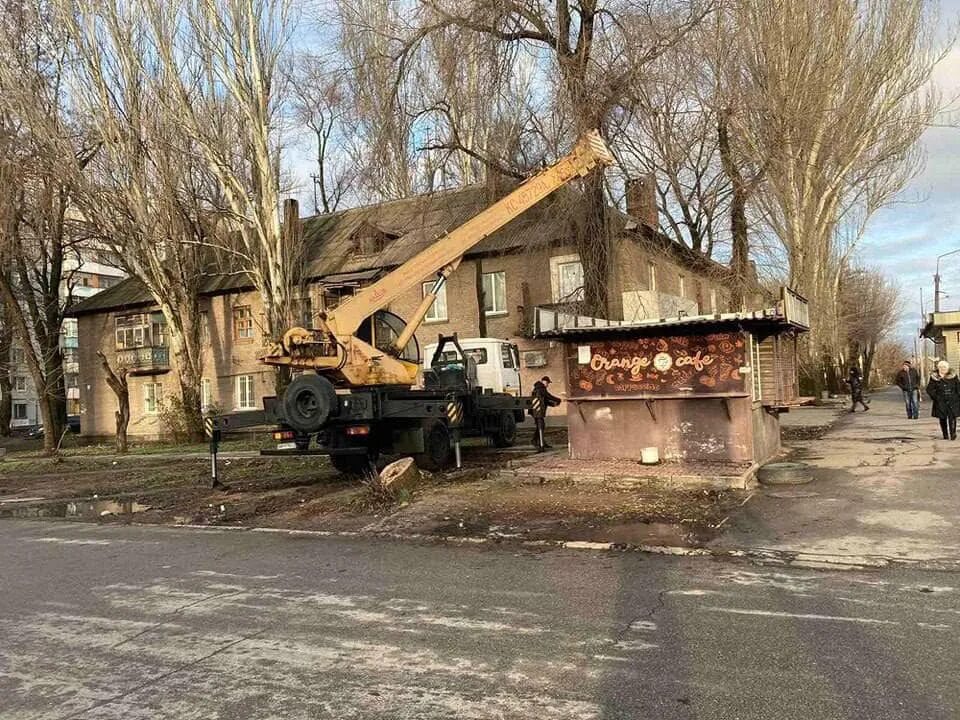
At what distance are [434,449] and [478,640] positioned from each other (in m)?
9.48

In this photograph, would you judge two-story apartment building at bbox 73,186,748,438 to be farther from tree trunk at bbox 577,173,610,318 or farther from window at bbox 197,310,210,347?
tree trunk at bbox 577,173,610,318

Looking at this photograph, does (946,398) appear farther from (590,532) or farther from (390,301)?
(390,301)

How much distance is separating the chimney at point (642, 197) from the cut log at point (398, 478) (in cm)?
921

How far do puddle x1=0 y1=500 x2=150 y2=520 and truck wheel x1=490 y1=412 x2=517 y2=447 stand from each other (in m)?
7.71

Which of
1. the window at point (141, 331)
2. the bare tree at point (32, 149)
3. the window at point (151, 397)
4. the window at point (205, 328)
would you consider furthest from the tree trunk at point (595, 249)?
the window at point (151, 397)

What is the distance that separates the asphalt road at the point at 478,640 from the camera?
155 inches

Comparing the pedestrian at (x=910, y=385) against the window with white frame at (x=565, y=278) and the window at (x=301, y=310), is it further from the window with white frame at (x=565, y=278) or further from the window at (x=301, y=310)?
the window at (x=301, y=310)

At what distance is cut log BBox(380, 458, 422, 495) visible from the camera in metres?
11.1

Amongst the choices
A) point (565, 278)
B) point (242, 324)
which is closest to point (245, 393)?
point (242, 324)

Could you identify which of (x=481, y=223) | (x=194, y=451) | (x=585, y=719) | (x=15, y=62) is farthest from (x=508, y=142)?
(x=15, y=62)

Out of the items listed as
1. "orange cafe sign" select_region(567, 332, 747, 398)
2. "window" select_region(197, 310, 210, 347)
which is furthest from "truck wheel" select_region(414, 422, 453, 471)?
"window" select_region(197, 310, 210, 347)

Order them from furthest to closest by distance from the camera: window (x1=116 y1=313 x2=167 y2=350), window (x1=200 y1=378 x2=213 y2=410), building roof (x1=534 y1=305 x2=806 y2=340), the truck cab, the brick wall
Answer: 1. window (x1=116 y1=313 x2=167 y2=350)
2. window (x1=200 y1=378 x2=213 y2=410)
3. the truck cab
4. the brick wall
5. building roof (x1=534 y1=305 x2=806 y2=340)

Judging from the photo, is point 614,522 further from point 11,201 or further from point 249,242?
point 11,201

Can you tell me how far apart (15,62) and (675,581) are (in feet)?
95.0
